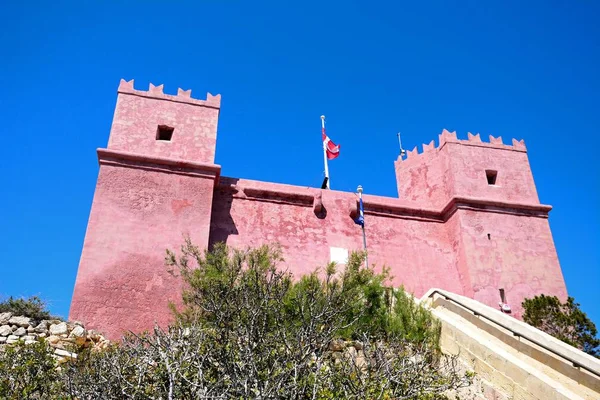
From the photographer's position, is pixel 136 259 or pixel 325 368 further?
pixel 136 259

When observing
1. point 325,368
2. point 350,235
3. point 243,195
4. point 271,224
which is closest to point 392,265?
point 350,235

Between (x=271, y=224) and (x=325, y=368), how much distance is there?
7.32 m

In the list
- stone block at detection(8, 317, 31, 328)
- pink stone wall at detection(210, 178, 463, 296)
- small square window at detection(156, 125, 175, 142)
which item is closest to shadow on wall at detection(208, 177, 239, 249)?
pink stone wall at detection(210, 178, 463, 296)

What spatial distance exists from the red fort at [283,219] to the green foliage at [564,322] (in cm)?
150

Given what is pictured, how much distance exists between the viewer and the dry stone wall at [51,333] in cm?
920

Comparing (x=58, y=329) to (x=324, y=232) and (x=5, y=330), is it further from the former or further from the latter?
(x=324, y=232)

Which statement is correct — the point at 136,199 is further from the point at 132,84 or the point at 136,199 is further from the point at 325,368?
the point at 325,368

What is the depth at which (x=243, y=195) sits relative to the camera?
1396 centimetres

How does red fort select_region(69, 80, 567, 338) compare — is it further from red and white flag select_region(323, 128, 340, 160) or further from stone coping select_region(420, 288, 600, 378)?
stone coping select_region(420, 288, 600, 378)

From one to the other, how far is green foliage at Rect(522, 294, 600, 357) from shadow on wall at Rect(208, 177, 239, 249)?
6.98m

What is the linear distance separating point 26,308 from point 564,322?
10350 mm

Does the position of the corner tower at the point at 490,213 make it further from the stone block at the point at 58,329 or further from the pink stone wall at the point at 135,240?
the stone block at the point at 58,329

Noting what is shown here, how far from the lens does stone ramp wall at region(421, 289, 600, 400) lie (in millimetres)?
6664

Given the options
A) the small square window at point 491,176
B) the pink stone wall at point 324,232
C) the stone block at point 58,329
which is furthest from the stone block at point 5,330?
the small square window at point 491,176
